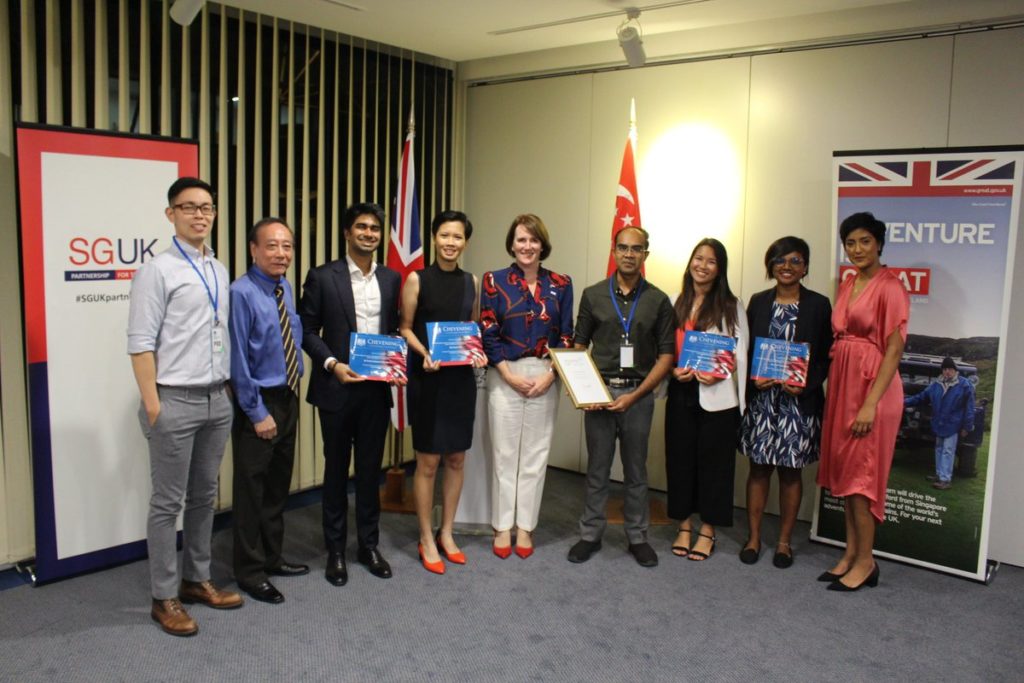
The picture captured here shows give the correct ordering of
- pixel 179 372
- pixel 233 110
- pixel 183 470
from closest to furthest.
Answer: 1. pixel 179 372
2. pixel 183 470
3. pixel 233 110

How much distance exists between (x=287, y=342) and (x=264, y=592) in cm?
106

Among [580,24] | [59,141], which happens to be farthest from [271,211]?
[580,24]

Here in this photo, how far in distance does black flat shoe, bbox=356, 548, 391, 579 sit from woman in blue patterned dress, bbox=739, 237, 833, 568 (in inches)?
71.2

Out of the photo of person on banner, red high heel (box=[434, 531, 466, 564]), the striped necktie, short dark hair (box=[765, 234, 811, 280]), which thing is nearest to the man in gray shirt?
the striped necktie

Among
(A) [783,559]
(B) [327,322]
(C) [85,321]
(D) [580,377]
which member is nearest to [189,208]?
(B) [327,322]

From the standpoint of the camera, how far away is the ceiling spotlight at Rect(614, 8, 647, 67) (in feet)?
13.7

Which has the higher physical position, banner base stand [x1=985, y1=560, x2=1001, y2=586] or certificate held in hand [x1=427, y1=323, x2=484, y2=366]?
certificate held in hand [x1=427, y1=323, x2=484, y2=366]

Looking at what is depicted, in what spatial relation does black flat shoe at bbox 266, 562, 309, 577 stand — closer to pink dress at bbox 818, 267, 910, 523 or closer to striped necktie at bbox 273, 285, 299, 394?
striped necktie at bbox 273, 285, 299, 394

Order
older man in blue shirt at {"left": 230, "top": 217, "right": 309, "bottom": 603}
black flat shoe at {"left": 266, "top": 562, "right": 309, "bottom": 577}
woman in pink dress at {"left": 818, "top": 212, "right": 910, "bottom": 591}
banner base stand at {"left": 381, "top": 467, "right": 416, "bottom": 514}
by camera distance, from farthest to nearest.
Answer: banner base stand at {"left": 381, "top": 467, "right": 416, "bottom": 514} < black flat shoe at {"left": 266, "top": 562, "right": 309, "bottom": 577} < woman in pink dress at {"left": 818, "top": 212, "right": 910, "bottom": 591} < older man in blue shirt at {"left": 230, "top": 217, "right": 309, "bottom": 603}

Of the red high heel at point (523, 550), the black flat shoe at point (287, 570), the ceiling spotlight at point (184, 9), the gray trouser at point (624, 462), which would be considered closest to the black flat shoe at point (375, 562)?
the black flat shoe at point (287, 570)

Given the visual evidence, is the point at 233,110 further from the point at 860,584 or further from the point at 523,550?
the point at 860,584

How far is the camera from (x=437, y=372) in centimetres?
364

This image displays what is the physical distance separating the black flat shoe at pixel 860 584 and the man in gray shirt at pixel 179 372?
276 cm

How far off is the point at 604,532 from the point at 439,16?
2.95 m
